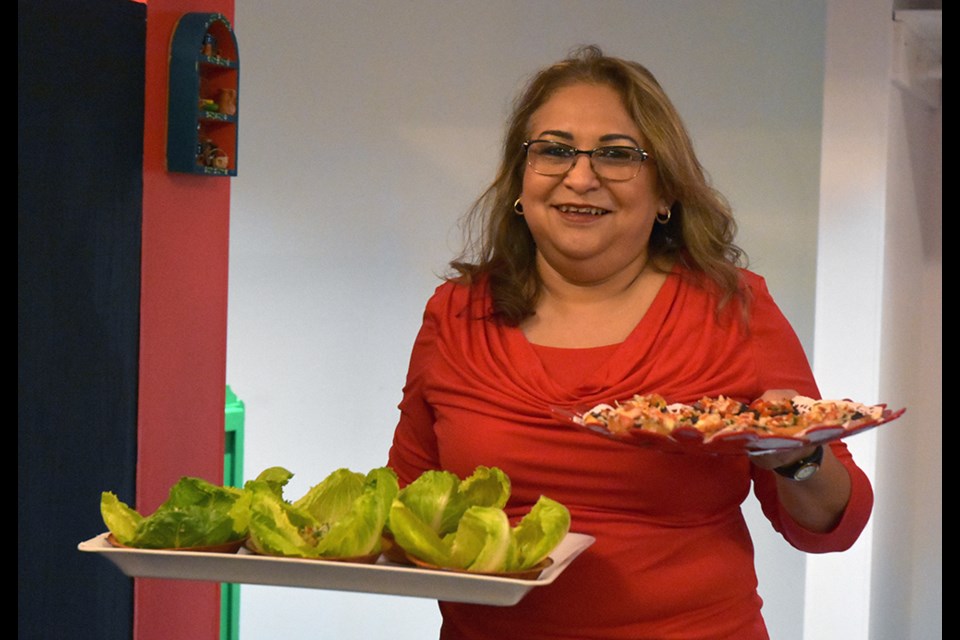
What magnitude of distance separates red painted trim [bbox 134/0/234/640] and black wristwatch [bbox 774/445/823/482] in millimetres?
1115

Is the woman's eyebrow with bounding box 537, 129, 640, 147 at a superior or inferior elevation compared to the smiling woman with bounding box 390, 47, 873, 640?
superior

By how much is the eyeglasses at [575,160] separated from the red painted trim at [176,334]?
0.71 meters

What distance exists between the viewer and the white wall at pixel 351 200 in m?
5.08

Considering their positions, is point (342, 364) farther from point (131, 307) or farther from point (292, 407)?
point (131, 307)

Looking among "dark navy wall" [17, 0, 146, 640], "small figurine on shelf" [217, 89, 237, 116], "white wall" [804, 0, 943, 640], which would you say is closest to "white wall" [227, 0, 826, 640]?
"white wall" [804, 0, 943, 640]

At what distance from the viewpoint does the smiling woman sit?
188 cm

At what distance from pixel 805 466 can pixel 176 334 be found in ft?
3.81

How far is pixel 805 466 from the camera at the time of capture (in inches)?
69.4

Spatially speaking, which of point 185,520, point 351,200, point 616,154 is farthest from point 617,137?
point 351,200

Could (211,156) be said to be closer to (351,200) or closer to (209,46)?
(209,46)

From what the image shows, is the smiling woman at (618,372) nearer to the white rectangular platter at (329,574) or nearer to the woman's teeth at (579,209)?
the woman's teeth at (579,209)

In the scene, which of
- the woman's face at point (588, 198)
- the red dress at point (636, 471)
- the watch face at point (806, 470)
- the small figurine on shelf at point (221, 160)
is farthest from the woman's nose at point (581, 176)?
the small figurine on shelf at point (221, 160)

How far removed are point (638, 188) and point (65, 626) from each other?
3.69 feet

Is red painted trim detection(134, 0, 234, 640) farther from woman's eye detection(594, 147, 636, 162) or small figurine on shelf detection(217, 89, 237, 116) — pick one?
woman's eye detection(594, 147, 636, 162)
